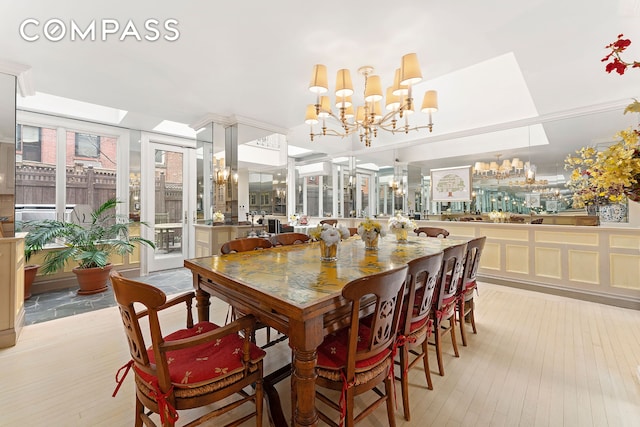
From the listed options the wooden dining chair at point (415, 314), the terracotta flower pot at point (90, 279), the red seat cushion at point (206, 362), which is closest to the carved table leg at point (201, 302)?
the red seat cushion at point (206, 362)

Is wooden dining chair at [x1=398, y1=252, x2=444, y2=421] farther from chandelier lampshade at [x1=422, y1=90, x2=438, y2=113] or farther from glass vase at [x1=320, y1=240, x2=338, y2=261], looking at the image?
chandelier lampshade at [x1=422, y1=90, x2=438, y2=113]

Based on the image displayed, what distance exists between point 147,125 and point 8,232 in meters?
2.81

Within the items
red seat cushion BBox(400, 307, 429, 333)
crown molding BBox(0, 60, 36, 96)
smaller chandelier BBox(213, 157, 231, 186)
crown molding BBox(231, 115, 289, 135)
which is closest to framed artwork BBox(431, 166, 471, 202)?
crown molding BBox(231, 115, 289, 135)

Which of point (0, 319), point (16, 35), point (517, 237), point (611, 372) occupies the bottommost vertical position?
point (611, 372)

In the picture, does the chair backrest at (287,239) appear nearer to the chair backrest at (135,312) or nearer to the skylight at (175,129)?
the chair backrest at (135,312)

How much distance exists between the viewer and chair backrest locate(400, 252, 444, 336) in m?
1.53

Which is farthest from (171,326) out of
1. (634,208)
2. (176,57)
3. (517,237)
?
(634,208)

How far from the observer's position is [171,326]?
285 cm

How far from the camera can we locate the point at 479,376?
200cm

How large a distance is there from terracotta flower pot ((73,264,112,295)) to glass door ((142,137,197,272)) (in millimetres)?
1140

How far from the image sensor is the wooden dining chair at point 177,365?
3.74 feet

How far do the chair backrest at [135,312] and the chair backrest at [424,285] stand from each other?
48.4 inches

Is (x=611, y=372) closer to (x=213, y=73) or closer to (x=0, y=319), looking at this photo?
(x=213, y=73)

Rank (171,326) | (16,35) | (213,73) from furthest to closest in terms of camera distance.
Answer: (213,73) < (171,326) < (16,35)
